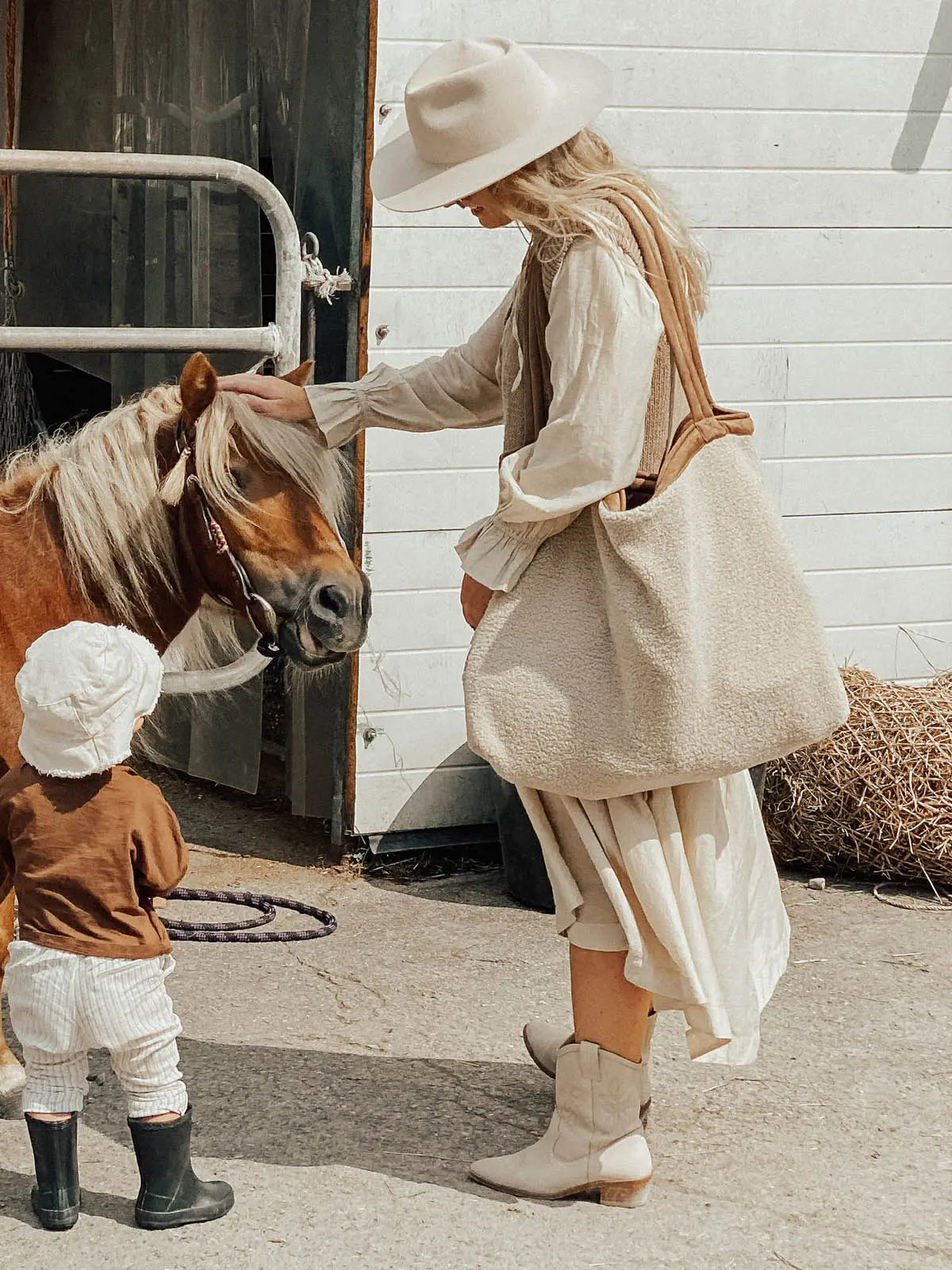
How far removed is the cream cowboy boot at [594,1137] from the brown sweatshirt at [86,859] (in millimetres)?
741

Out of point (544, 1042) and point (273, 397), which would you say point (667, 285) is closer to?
point (273, 397)

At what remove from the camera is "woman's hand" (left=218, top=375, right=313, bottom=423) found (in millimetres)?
2807

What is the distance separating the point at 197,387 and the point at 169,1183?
134 centimetres

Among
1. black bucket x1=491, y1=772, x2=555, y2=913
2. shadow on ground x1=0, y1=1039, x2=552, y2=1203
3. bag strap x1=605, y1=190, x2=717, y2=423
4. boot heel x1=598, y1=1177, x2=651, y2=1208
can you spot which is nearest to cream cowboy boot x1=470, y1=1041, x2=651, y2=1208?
boot heel x1=598, y1=1177, x2=651, y2=1208

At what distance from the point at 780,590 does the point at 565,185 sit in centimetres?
72

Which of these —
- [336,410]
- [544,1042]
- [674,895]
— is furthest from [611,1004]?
Result: [336,410]

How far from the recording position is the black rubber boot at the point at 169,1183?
2.34 metres

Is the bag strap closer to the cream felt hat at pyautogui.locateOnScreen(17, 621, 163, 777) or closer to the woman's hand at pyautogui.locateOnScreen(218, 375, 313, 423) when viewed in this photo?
the woman's hand at pyautogui.locateOnScreen(218, 375, 313, 423)

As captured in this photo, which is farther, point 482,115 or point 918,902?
point 918,902

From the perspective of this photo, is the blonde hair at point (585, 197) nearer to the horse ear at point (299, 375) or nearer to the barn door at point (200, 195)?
the horse ear at point (299, 375)

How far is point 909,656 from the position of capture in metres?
4.81

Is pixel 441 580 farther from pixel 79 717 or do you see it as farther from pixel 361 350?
pixel 79 717

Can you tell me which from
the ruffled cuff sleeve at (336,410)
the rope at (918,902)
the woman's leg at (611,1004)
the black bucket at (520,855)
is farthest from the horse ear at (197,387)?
the rope at (918,902)

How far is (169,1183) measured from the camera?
239 cm
